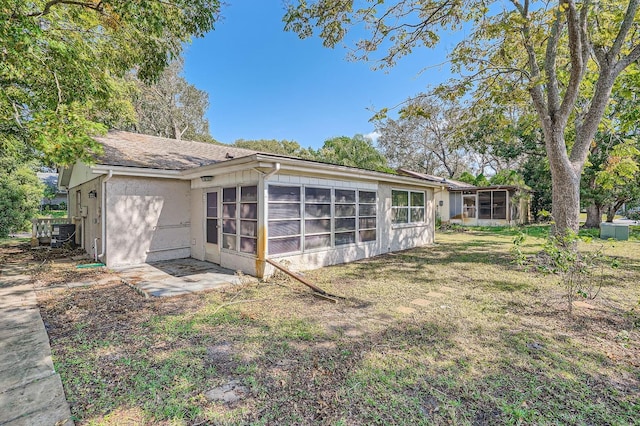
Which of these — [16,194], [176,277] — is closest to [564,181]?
[176,277]

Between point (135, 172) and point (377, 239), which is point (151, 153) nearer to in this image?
point (135, 172)

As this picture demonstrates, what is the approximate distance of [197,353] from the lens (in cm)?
329

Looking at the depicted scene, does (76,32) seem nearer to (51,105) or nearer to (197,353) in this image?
(51,105)

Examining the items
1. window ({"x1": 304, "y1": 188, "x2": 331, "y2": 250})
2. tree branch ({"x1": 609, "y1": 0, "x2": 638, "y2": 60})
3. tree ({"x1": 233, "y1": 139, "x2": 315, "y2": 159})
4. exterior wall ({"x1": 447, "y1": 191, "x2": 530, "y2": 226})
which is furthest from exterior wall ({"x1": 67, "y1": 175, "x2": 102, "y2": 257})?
tree ({"x1": 233, "y1": 139, "x2": 315, "y2": 159})

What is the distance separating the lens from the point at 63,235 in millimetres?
10602

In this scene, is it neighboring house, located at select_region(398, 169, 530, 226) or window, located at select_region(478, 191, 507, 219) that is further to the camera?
window, located at select_region(478, 191, 507, 219)

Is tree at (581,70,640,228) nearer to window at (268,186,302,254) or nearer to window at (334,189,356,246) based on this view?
window at (334,189,356,246)

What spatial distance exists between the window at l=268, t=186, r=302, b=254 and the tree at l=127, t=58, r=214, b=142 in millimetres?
19265

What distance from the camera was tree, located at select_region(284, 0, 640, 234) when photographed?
22.6 ft

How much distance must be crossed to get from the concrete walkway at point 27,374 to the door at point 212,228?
3.66 meters

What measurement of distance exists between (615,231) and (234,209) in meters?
15.6

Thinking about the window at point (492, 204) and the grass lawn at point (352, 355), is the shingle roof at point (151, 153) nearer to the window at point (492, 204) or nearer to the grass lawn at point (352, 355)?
the grass lawn at point (352, 355)

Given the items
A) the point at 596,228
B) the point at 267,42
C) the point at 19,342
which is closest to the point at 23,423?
the point at 19,342

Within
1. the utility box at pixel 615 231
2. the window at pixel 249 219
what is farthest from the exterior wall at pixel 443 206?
the window at pixel 249 219
